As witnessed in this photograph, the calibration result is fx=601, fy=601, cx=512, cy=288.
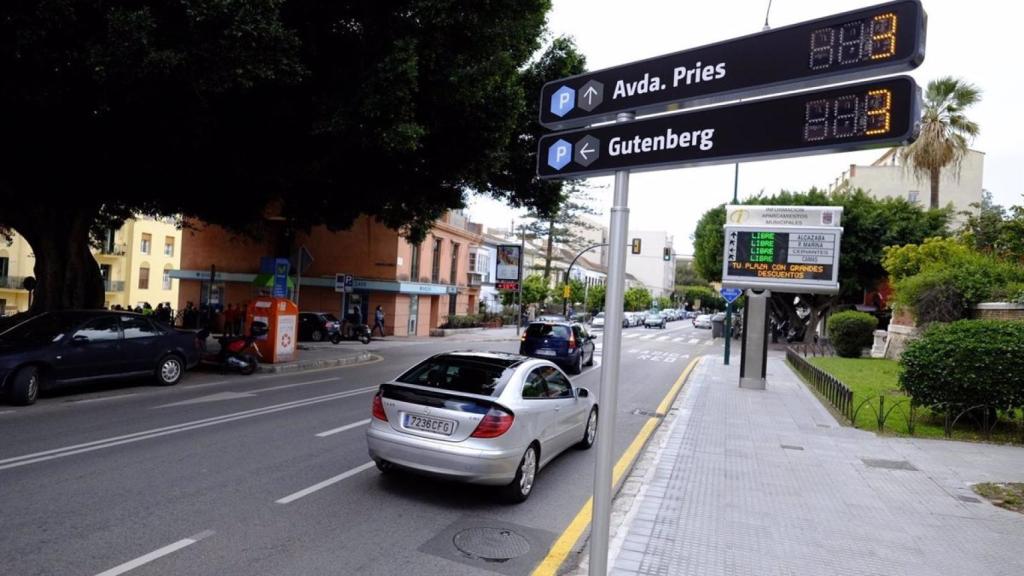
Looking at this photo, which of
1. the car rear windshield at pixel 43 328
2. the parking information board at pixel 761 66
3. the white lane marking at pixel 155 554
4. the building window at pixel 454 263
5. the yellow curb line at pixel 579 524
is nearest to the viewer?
the parking information board at pixel 761 66

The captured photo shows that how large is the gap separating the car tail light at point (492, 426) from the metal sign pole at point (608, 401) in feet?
8.40

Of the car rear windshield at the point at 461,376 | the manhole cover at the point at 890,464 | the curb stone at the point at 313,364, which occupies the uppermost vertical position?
the car rear windshield at the point at 461,376

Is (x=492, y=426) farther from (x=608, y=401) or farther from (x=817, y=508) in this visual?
(x=817, y=508)

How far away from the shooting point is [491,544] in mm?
5086

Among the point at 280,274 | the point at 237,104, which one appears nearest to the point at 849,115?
the point at 237,104

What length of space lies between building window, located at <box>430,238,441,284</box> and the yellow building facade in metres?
21.3

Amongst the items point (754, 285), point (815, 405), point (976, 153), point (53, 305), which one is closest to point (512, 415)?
point (815, 405)

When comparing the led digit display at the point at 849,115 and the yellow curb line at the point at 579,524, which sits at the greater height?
the led digit display at the point at 849,115

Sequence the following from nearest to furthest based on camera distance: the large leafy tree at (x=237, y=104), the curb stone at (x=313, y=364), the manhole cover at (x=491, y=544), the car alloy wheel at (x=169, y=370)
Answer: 1. the manhole cover at (x=491, y=544)
2. the large leafy tree at (x=237, y=104)
3. the car alloy wheel at (x=169, y=370)
4. the curb stone at (x=313, y=364)

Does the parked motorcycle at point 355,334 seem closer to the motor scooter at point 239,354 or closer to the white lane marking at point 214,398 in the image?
the motor scooter at point 239,354

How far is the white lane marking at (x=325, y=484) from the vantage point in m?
Answer: 5.80

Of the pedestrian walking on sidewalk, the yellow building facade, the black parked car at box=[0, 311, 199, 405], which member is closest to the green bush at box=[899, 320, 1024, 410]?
the black parked car at box=[0, 311, 199, 405]

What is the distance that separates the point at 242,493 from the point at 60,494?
159cm

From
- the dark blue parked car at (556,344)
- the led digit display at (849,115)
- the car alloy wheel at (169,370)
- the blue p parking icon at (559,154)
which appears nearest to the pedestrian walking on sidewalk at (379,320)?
the dark blue parked car at (556,344)
